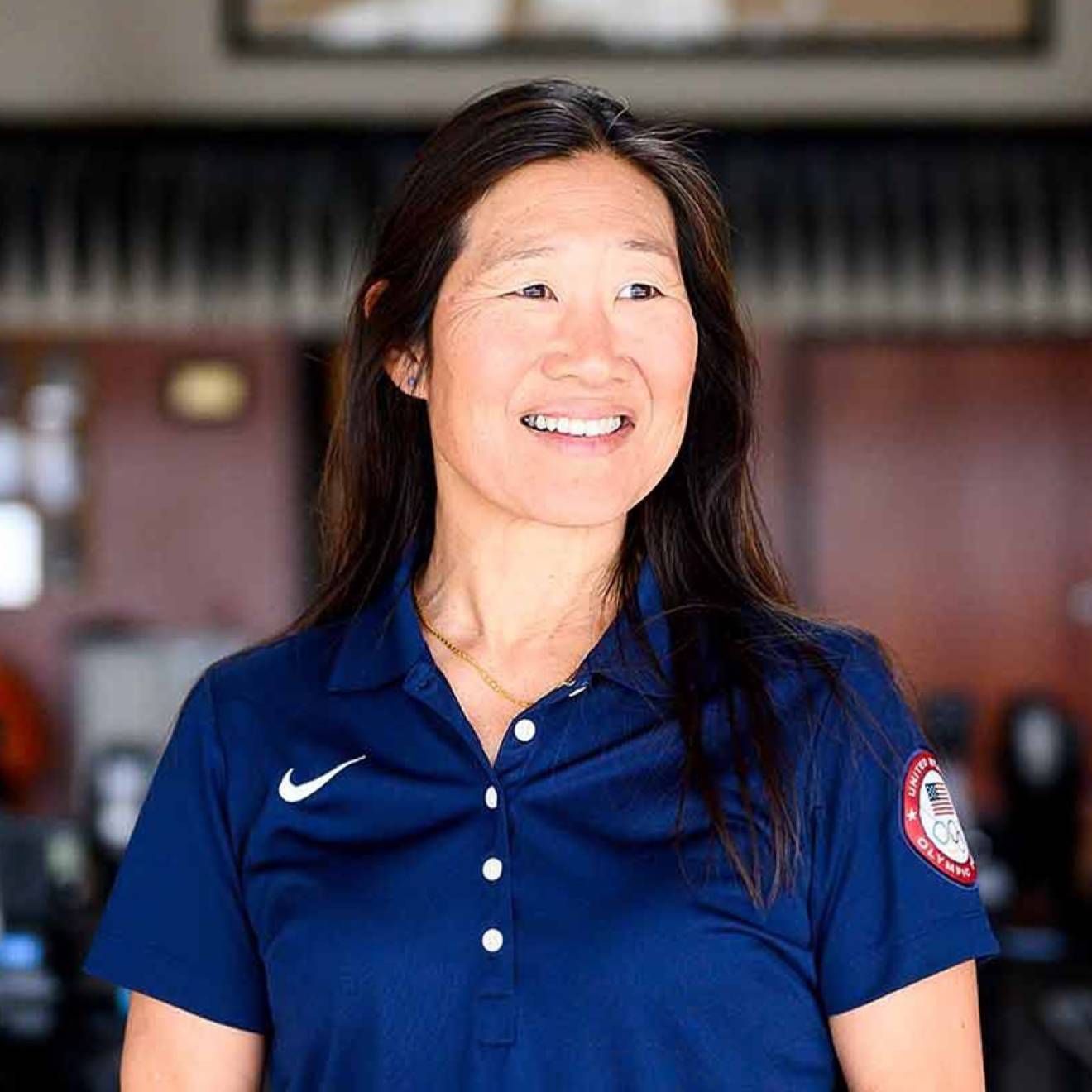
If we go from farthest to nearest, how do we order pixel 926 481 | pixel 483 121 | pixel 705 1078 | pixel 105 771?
pixel 926 481, pixel 105 771, pixel 483 121, pixel 705 1078

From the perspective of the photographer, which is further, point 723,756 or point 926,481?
point 926,481

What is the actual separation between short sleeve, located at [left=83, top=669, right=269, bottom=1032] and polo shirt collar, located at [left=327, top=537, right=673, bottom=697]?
0.11m

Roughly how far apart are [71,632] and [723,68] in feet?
11.6

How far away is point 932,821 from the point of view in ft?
4.58

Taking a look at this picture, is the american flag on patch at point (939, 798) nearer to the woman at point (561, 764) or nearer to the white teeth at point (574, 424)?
the woman at point (561, 764)

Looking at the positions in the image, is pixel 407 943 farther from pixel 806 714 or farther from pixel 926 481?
pixel 926 481

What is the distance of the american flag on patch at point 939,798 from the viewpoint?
1.41 meters

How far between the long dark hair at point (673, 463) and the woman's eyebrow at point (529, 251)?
0.13 ft

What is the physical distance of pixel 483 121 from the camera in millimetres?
1454

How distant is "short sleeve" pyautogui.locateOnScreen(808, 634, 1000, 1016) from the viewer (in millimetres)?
1364

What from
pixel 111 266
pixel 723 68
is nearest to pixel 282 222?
pixel 111 266

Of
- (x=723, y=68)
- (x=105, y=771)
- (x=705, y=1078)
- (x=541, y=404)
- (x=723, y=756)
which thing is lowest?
(x=105, y=771)

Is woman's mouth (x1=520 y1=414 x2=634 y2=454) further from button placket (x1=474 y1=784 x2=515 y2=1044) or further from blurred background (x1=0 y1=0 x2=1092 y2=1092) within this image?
blurred background (x1=0 y1=0 x2=1092 y2=1092)

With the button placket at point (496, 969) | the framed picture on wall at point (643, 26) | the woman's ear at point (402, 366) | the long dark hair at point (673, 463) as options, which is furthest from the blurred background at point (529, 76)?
the button placket at point (496, 969)
